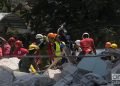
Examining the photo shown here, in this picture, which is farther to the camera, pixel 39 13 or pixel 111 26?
pixel 39 13

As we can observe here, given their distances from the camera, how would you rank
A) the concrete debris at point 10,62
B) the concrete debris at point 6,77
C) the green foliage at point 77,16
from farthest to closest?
1. the green foliage at point 77,16
2. the concrete debris at point 10,62
3. the concrete debris at point 6,77

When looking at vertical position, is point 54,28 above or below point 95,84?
below

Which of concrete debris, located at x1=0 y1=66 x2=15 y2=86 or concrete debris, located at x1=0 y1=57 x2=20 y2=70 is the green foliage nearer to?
concrete debris, located at x1=0 y1=57 x2=20 y2=70

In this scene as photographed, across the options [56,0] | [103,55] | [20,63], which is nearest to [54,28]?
[56,0]

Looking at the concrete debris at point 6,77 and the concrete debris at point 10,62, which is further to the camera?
the concrete debris at point 10,62

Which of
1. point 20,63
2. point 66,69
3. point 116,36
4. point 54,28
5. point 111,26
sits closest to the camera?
point 66,69

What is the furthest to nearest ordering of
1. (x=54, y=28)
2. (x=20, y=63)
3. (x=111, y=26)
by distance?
(x=54, y=28)
(x=111, y=26)
(x=20, y=63)

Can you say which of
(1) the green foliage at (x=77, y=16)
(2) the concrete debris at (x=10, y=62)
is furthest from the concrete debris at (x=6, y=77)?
(1) the green foliage at (x=77, y=16)

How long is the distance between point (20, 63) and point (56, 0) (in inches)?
681

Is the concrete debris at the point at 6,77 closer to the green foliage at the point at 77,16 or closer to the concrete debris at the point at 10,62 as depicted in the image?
the concrete debris at the point at 10,62

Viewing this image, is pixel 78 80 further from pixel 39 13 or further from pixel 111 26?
pixel 39 13

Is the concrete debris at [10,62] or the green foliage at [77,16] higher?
the concrete debris at [10,62]

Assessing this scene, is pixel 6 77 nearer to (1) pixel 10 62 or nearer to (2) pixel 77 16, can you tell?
(1) pixel 10 62

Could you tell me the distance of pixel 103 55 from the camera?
7777 millimetres
